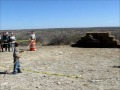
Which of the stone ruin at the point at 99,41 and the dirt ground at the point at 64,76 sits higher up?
the stone ruin at the point at 99,41

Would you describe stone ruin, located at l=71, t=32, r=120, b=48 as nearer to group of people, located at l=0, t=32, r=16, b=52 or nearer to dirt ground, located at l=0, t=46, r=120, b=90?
group of people, located at l=0, t=32, r=16, b=52

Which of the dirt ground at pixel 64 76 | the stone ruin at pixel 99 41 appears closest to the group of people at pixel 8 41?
the stone ruin at pixel 99 41

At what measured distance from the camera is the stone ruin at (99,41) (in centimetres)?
2509

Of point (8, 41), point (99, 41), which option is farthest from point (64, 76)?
point (99, 41)

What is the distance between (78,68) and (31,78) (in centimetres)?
306

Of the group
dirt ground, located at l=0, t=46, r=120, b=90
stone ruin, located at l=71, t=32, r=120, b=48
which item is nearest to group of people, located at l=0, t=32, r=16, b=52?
stone ruin, located at l=71, t=32, r=120, b=48

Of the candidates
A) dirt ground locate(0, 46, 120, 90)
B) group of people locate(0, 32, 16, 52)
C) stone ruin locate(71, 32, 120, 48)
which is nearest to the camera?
dirt ground locate(0, 46, 120, 90)

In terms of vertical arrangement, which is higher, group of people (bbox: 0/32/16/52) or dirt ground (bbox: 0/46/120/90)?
group of people (bbox: 0/32/16/52)

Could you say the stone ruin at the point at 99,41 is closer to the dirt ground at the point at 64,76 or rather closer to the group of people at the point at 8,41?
the group of people at the point at 8,41

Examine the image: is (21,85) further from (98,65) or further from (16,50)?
(98,65)

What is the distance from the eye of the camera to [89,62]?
1605 cm

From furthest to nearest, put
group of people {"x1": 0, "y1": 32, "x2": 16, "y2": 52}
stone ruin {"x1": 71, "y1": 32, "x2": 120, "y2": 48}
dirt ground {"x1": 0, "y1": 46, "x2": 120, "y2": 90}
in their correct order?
stone ruin {"x1": 71, "y1": 32, "x2": 120, "y2": 48} < group of people {"x1": 0, "y1": 32, "x2": 16, "y2": 52} < dirt ground {"x1": 0, "y1": 46, "x2": 120, "y2": 90}

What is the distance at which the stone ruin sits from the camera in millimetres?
25091

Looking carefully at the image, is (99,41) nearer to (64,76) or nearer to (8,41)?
(8,41)
